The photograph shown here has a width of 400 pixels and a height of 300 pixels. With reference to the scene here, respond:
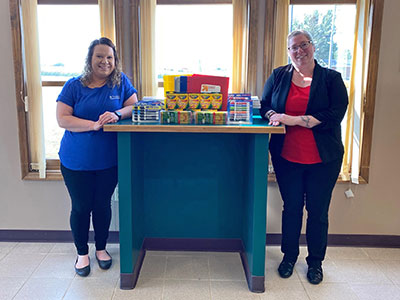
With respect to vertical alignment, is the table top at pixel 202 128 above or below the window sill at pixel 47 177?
above

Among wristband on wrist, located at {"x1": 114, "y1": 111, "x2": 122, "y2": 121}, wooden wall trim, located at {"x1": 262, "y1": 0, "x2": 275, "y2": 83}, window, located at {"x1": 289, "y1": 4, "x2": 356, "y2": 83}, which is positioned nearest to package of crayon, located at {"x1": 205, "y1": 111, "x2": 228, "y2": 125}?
wristband on wrist, located at {"x1": 114, "y1": 111, "x2": 122, "y2": 121}

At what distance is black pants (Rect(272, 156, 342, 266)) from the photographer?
2291 millimetres

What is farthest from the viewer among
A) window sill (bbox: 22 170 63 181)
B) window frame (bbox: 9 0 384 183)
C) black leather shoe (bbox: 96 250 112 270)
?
window sill (bbox: 22 170 63 181)

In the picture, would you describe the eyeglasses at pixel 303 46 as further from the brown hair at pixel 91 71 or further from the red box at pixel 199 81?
the brown hair at pixel 91 71

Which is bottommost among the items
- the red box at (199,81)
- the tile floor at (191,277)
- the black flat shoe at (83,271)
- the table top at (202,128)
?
the tile floor at (191,277)

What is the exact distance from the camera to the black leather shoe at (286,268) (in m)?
2.47

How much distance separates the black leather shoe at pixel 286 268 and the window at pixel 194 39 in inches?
55.9

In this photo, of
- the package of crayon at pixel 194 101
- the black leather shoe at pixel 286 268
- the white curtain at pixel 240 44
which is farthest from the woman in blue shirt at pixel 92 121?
the black leather shoe at pixel 286 268

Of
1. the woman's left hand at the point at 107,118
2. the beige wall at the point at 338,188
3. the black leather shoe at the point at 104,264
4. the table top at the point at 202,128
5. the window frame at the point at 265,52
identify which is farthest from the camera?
the beige wall at the point at 338,188

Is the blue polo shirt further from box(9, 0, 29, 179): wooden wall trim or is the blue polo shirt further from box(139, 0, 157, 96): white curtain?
box(9, 0, 29, 179): wooden wall trim

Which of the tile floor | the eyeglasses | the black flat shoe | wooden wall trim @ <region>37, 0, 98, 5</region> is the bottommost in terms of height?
the tile floor

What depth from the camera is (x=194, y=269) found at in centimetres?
256

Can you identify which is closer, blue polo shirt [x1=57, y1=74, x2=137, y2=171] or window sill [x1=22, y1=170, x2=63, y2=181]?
blue polo shirt [x1=57, y1=74, x2=137, y2=171]

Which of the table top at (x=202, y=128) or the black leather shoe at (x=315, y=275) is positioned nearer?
the table top at (x=202, y=128)
